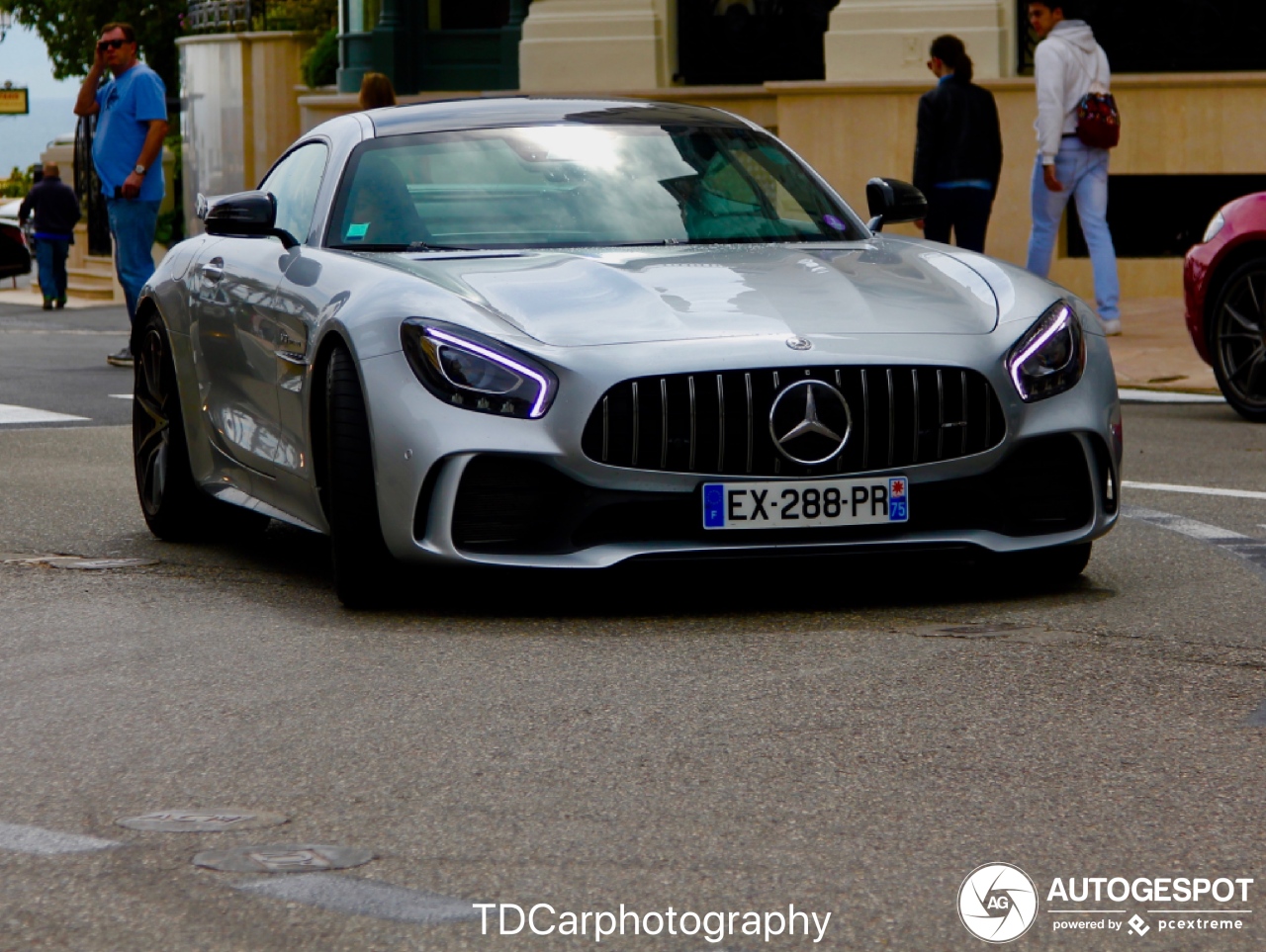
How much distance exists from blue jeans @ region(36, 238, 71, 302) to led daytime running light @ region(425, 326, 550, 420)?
25945mm

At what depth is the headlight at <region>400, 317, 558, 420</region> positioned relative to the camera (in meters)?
5.67

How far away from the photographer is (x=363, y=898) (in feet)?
11.6

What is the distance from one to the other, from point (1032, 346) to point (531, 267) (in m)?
1.28

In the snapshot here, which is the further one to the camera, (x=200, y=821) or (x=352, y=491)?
(x=352, y=491)

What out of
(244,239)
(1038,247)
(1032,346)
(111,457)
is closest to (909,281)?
(1032,346)

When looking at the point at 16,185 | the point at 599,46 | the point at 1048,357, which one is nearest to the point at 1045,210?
the point at 599,46

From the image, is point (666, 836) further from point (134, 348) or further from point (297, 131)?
point (297, 131)

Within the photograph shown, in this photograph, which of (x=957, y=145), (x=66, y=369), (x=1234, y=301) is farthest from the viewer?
(x=66, y=369)

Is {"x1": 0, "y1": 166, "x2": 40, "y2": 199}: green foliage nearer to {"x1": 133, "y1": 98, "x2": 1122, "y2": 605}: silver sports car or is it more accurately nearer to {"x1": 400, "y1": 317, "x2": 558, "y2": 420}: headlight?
{"x1": 133, "y1": 98, "x2": 1122, "y2": 605}: silver sports car

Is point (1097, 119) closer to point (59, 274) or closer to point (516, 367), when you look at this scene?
point (516, 367)

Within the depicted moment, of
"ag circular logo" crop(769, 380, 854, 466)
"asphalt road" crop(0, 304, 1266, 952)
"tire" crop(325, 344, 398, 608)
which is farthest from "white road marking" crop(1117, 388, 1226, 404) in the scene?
"tire" crop(325, 344, 398, 608)

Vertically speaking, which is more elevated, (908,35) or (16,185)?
(908,35)

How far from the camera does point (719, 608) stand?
6035mm

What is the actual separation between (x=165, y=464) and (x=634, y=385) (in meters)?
2.46
